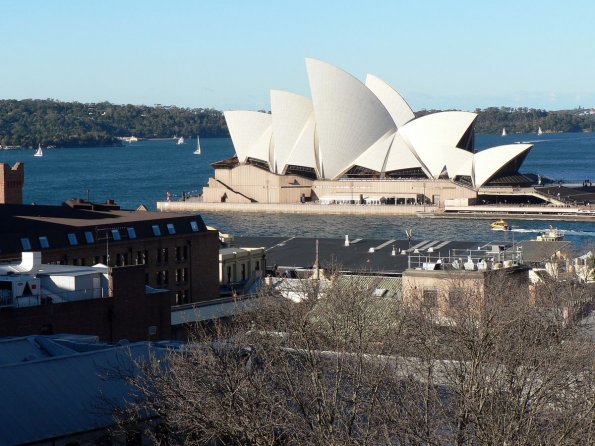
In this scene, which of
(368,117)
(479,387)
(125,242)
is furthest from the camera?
(368,117)

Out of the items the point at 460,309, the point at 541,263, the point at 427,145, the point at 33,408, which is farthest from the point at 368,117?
the point at 33,408

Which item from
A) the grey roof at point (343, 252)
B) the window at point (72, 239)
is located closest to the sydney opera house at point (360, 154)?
the grey roof at point (343, 252)

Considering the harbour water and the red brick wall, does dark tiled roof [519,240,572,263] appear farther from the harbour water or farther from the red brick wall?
the red brick wall

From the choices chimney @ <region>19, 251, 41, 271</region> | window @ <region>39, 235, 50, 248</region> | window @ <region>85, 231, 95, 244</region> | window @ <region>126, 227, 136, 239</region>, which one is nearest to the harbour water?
window @ <region>126, 227, 136, 239</region>

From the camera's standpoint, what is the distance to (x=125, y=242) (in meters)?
31.5

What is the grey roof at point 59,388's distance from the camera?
14.0 meters

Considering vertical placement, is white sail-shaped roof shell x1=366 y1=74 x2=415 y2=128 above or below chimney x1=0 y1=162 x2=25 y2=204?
above

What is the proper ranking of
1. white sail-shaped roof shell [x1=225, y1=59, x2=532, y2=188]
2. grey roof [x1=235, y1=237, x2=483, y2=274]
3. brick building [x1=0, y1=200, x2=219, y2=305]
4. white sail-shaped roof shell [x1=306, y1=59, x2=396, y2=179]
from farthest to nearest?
white sail-shaped roof shell [x1=225, y1=59, x2=532, y2=188] → white sail-shaped roof shell [x1=306, y1=59, x2=396, y2=179] → grey roof [x1=235, y1=237, x2=483, y2=274] → brick building [x1=0, y1=200, x2=219, y2=305]

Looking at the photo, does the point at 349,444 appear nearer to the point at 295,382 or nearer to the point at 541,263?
the point at 295,382

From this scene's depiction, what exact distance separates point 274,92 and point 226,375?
66.6 m

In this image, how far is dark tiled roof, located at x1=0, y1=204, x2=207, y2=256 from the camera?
29250 millimetres

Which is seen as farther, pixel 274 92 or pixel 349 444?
pixel 274 92

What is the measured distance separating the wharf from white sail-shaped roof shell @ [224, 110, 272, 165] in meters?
4.44

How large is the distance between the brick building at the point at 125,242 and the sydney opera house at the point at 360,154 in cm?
4210
